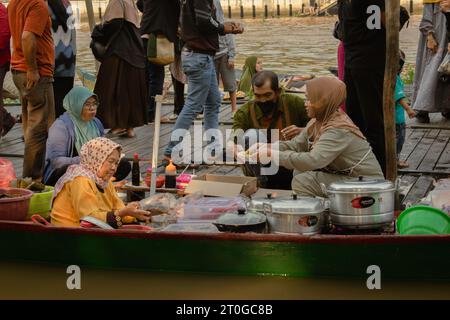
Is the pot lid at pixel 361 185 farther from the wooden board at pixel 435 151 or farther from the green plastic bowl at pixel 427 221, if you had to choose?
the wooden board at pixel 435 151

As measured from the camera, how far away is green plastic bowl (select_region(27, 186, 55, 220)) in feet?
20.5

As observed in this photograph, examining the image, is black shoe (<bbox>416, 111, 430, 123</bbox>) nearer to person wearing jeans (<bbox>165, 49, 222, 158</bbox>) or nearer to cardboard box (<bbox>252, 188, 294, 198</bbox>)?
person wearing jeans (<bbox>165, 49, 222, 158</bbox>)

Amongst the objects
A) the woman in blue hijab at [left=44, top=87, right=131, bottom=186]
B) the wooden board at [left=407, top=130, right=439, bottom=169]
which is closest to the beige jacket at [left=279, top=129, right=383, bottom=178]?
the woman in blue hijab at [left=44, top=87, right=131, bottom=186]

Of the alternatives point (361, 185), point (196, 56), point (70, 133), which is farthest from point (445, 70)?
point (361, 185)

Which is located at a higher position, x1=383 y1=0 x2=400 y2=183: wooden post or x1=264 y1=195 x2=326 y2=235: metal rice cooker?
x1=383 y1=0 x2=400 y2=183: wooden post

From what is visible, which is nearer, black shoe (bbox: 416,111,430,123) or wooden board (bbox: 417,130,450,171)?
wooden board (bbox: 417,130,450,171)

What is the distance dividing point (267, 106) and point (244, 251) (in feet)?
5.82

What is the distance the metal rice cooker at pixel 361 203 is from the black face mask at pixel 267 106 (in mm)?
1587

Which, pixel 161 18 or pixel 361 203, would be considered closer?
pixel 361 203

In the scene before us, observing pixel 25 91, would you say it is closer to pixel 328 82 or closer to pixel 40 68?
pixel 40 68

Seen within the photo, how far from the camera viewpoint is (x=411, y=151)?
28.4ft

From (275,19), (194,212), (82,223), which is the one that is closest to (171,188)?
(194,212)

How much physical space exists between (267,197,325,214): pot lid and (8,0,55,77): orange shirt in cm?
296

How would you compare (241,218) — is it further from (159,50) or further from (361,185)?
(159,50)
